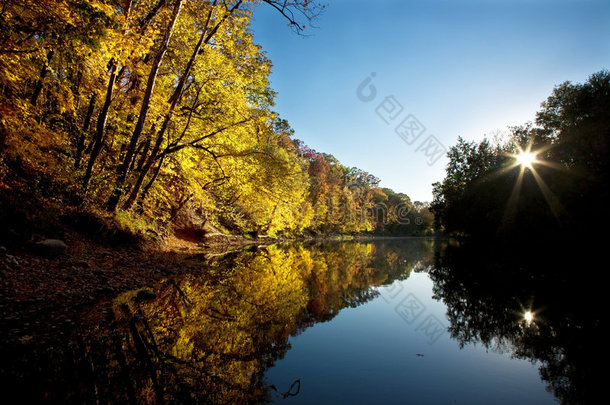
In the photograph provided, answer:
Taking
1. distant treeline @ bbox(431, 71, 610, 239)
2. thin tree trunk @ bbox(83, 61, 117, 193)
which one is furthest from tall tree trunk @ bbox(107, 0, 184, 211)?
distant treeline @ bbox(431, 71, 610, 239)

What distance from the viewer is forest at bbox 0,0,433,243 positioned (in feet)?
20.4

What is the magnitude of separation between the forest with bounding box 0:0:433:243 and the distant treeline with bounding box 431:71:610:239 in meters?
16.6

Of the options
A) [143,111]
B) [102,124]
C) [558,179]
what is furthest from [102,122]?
[558,179]

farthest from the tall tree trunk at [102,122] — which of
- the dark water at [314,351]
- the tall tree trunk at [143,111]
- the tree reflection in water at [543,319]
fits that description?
the tree reflection in water at [543,319]

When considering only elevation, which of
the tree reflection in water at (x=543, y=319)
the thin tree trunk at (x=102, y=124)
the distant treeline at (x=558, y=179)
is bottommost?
the thin tree trunk at (x=102, y=124)

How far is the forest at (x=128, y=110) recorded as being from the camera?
6219mm

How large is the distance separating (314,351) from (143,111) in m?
9.50

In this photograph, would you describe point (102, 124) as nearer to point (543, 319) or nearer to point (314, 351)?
point (314, 351)

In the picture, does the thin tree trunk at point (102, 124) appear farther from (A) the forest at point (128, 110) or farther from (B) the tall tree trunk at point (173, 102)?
(B) the tall tree trunk at point (173, 102)

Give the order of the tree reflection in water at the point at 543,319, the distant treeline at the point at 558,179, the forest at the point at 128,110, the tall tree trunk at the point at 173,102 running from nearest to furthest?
the tree reflection in water at the point at 543,319, the forest at the point at 128,110, the tall tree trunk at the point at 173,102, the distant treeline at the point at 558,179

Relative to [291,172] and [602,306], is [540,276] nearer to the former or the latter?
[602,306]

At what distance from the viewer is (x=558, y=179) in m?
16.1

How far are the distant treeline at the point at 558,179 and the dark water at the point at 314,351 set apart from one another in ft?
35.7

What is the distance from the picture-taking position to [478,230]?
2634 centimetres
